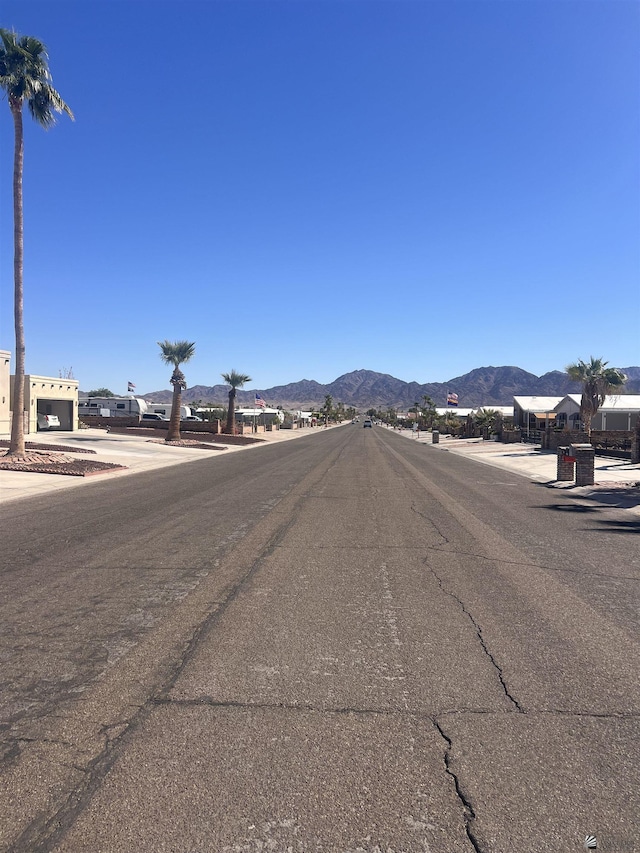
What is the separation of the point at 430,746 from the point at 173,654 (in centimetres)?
246

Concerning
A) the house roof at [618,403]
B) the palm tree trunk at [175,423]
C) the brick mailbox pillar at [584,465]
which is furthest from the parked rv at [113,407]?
the brick mailbox pillar at [584,465]

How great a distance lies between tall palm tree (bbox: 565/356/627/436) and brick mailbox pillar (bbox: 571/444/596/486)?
23.0 metres

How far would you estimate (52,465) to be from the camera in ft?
78.9

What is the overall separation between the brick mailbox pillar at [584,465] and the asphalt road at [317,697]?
37.0ft

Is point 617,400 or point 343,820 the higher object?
point 617,400

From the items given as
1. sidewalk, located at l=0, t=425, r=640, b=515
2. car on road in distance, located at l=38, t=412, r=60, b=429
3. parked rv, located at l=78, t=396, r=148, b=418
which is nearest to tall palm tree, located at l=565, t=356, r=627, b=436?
sidewalk, located at l=0, t=425, r=640, b=515

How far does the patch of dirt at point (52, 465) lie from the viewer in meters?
23.0

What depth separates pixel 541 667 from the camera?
17.6 feet

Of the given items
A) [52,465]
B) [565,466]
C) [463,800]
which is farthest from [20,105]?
[463,800]

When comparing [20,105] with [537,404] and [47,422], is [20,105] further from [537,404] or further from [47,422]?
[537,404]

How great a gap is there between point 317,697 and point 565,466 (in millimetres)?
19520

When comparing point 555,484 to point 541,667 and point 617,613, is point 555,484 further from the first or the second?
point 541,667

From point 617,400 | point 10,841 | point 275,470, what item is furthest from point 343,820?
point 617,400

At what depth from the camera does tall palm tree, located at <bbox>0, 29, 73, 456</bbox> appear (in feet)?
76.4
